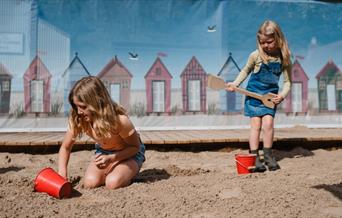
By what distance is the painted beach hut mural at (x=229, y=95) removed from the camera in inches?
236

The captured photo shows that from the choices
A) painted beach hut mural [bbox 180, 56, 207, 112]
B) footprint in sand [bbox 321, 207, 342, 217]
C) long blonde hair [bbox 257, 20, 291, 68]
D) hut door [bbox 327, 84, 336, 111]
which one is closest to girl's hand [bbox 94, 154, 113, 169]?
footprint in sand [bbox 321, 207, 342, 217]

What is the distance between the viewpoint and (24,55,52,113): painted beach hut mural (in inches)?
223

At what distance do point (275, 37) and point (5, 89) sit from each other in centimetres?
376

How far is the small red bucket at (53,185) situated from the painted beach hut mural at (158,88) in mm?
3475

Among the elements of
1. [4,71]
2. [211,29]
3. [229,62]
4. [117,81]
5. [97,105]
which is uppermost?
[211,29]

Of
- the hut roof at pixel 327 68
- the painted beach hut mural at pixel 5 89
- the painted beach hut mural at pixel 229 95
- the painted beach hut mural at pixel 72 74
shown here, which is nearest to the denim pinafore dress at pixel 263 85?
the painted beach hut mural at pixel 229 95

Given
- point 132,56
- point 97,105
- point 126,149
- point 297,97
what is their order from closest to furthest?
point 97,105, point 126,149, point 132,56, point 297,97

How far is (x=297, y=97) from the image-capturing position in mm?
6195

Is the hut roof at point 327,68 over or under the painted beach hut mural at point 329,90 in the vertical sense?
over

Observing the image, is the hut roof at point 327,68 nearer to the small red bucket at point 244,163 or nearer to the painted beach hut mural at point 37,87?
the small red bucket at point 244,163

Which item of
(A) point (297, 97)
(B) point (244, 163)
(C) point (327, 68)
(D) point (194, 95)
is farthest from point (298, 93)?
(B) point (244, 163)

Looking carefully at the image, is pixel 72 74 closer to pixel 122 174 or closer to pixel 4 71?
pixel 4 71

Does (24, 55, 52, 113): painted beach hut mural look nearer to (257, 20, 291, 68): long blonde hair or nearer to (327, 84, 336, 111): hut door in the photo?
(257, 20, 291, 68): long blonde hair

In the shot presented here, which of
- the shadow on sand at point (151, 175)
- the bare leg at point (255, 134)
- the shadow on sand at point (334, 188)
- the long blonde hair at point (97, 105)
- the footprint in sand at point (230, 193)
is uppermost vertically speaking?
the long blonde hair at point (97, 105)
